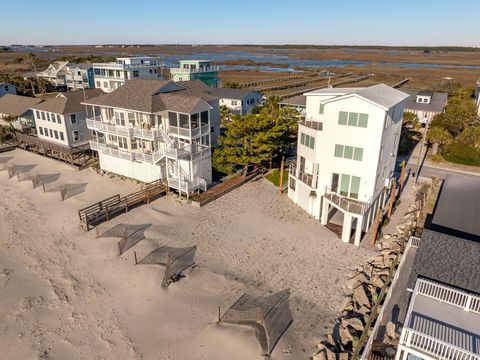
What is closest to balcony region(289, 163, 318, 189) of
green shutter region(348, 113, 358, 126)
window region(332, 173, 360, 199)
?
window region(332, 173, 360, 199)

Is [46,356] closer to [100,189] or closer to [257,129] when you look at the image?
[100,189]

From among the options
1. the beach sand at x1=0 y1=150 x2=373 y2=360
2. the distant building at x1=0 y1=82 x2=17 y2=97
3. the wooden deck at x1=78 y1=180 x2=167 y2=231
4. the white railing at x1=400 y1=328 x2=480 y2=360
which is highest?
the distant building at x1=0 y1=82 x2=17 y2=97

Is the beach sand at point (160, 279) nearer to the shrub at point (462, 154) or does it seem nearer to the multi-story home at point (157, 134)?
the multi-story home at point (157, 134)

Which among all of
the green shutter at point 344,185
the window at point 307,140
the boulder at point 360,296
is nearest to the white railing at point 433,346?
the boulder at point 360,296

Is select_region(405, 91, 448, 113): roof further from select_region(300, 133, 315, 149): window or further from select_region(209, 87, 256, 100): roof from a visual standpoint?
select_region(300, 133, 315, 149): window

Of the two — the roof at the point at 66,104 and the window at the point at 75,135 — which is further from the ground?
the roof at the point at 66,104

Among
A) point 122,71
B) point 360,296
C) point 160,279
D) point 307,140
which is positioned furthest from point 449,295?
point 122,71

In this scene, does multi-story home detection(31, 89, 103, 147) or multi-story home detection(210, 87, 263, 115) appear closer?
multi-story home detection(31, 89, 103, 147)
